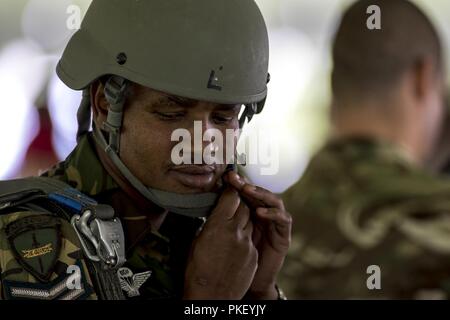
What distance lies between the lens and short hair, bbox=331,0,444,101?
9.42 ft

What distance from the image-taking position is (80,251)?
1369mm

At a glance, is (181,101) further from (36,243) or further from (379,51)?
(379,51)

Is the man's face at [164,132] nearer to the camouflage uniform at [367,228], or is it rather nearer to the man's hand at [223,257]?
the man's hand at [223,257]

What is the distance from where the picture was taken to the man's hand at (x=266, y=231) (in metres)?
1.51

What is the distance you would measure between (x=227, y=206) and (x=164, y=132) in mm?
162

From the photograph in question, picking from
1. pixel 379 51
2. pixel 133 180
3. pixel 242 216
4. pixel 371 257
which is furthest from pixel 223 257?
pixel 379 51

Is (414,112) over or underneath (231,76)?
underneath

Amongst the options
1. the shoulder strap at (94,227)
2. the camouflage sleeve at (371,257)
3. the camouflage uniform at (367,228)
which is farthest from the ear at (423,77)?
the shoulder strap at (94,227)

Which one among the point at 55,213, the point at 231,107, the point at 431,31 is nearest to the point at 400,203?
the point at 431,31

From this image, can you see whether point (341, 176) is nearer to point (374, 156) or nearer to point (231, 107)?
point (374, 156)

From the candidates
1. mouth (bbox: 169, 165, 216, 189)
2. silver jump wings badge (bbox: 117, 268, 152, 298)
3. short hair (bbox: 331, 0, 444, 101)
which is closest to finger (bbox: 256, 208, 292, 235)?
mouth (bbox: 169, 165, 216, 189)

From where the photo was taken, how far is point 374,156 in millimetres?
2822

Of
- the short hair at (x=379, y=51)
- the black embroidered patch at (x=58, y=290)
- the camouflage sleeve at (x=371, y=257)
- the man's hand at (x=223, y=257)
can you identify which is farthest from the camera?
the short hair at (x=379, y=51)

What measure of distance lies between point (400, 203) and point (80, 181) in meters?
1.33
